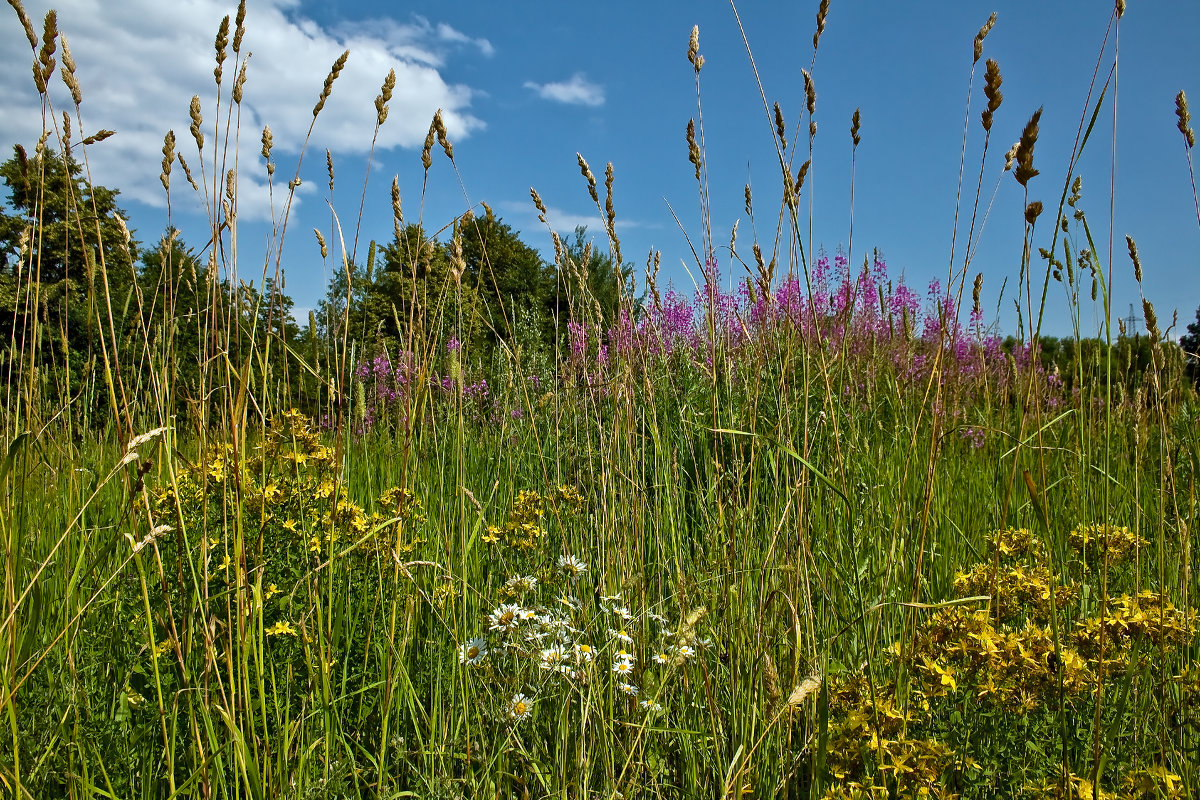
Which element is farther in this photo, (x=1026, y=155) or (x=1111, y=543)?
(x=1111, y=543)

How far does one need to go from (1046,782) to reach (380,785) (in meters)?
1.06

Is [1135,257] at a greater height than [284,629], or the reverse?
[1135,257]

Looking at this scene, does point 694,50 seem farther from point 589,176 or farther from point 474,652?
point 474,652

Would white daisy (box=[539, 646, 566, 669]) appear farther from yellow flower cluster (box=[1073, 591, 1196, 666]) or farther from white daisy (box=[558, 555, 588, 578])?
yellow flower cluster (box=[1073, 591, 1196, 666])

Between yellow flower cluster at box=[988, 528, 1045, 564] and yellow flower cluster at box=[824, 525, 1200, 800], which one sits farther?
yellow flower cluster at box=[988, 528, 1045, 564]

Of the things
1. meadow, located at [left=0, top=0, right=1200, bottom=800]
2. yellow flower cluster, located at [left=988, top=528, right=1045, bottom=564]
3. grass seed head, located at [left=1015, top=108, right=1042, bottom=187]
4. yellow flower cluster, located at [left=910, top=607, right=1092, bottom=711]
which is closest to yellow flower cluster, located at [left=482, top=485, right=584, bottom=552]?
meadow, located at [left=0, top=0, right=1200, bottom=800]

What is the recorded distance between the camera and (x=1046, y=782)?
1.08 m

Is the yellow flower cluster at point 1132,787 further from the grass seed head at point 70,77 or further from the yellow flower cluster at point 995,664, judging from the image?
the grass seed head at point 70,77

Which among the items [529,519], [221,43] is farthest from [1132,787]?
[221,43]

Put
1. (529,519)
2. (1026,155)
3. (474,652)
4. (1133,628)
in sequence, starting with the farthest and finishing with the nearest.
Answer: (529,519), (474,652), (1133,628), (1026,155)

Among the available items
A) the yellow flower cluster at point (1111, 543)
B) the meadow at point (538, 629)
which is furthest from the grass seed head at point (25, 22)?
the yellow flower cluster at point (1111, 543)

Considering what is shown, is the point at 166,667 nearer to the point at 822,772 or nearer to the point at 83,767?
the point at 83,767

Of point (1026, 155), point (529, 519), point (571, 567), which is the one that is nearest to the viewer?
point (1026, 155)

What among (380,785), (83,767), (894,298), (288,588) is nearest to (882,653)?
(380,785)
